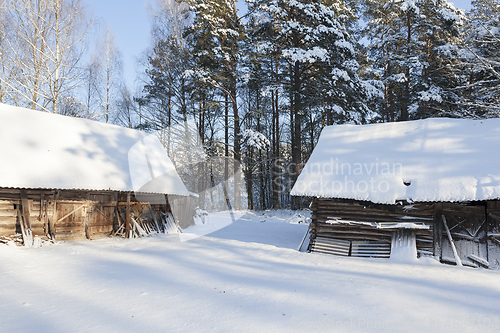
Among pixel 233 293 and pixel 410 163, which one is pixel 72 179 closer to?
pixel 233 293

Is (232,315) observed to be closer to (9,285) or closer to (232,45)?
(9,285)

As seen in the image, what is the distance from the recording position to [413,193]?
952cm

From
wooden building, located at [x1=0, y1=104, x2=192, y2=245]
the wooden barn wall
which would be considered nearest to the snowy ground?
the wooden barn wall

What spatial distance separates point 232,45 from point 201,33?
2.56m

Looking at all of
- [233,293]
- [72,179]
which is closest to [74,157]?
[72,179]

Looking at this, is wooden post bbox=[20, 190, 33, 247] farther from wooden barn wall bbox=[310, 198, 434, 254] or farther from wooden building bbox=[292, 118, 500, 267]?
wooden barn wall bbox=[310, 198, 434, 254]

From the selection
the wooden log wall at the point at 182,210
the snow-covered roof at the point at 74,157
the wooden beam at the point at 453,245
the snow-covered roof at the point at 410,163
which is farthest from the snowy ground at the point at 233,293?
the wooden log wall at the point at 182,210

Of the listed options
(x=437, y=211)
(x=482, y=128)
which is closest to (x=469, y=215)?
(x=437, y=211)

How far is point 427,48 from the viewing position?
2188cm

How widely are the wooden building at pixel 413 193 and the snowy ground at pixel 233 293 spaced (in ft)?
2.91

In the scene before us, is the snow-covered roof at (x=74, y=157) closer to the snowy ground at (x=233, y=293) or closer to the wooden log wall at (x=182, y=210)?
the wooden log wall at (x=182, y=210)

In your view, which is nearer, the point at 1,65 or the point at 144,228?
the point at 144,228

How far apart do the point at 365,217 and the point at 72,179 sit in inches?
440

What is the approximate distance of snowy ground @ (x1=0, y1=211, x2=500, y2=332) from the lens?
487 cm
